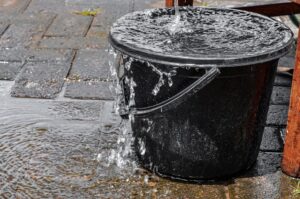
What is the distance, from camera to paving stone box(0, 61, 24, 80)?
424 centimetres

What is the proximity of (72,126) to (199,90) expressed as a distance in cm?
114

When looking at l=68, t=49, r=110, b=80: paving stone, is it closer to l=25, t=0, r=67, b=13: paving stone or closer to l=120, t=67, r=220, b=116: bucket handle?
l=25, t=0, r=67, b=13: paving stone

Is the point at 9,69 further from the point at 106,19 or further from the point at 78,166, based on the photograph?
the point at 78,166

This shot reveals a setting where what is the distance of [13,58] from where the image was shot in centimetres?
452

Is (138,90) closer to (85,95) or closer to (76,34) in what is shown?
(85,95)

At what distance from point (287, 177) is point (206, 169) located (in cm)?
45

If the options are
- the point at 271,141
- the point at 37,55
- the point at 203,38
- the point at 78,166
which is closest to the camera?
the point at 203,38

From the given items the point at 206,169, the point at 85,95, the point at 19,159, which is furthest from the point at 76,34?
the point at 206,169

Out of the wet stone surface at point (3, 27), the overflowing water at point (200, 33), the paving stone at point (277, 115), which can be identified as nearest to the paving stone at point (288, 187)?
the paving stone at point (277, 115)

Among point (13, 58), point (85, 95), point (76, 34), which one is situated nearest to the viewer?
point (85, 95)

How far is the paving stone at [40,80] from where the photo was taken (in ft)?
13.1

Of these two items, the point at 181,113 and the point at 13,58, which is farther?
the point at 13,58

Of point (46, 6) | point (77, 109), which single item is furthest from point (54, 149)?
point (46, 6)

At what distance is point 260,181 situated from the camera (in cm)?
304
